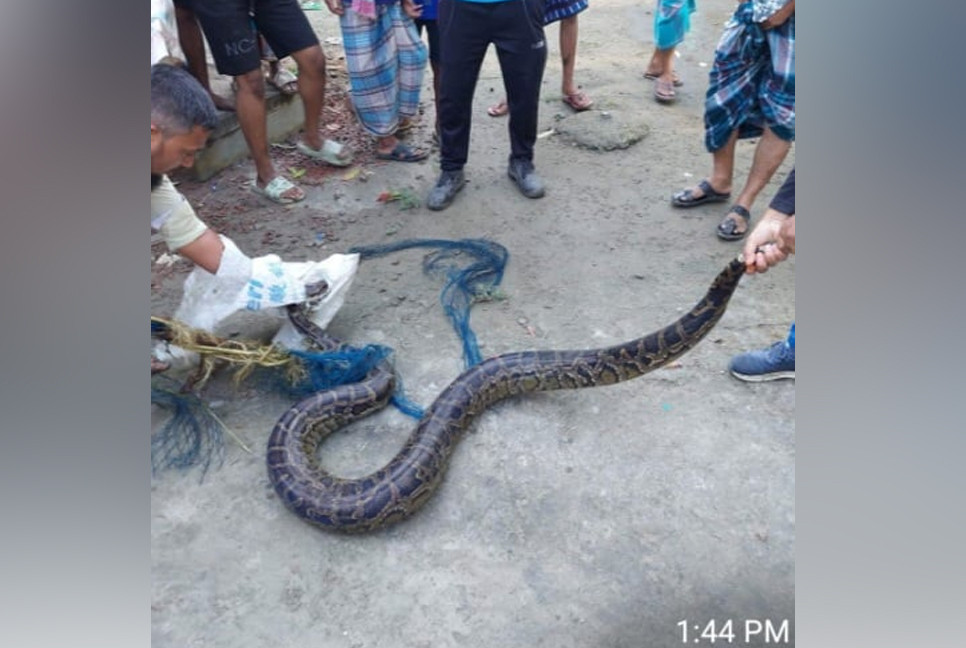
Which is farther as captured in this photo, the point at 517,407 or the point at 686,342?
the point at 517,407

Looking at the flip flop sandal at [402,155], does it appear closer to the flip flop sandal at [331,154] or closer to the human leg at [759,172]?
the flip flop sandal at [331,154]

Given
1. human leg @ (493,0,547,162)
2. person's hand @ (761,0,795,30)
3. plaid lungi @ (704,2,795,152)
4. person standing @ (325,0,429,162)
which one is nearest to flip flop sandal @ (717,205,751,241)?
plaid lungi @ (704,2,795,152)

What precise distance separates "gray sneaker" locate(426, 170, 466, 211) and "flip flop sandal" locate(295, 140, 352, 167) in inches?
37.1

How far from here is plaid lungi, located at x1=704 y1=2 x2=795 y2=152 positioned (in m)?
4.81

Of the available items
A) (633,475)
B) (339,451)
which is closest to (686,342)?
(633,475)

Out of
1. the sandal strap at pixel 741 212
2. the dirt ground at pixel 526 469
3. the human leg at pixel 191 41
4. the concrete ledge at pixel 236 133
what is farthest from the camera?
the concrete ledge at pixel 236 133

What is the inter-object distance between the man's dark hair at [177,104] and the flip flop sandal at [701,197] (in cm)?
359

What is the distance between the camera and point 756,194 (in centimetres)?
541

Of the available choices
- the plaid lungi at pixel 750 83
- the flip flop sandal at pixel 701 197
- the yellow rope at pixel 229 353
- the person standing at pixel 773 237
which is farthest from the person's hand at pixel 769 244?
the flip flop sandal at pixel 701 197

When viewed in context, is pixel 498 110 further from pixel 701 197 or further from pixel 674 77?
pixel 701 197

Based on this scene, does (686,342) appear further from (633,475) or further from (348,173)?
(348,173)

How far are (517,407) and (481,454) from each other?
1.29 ft

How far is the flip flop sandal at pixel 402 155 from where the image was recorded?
648 cm
